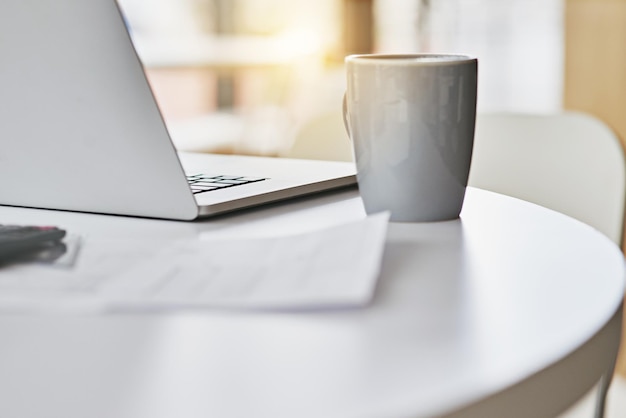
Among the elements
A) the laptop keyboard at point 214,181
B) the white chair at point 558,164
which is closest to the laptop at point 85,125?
the laptop keyboard at point 214,181

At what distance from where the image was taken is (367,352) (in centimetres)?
33

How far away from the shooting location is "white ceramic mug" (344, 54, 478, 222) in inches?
22.5

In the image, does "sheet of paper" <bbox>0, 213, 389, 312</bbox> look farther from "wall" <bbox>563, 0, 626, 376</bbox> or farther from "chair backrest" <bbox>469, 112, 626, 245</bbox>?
"wall" <bbox>563, 0, 626, 376</bbox>

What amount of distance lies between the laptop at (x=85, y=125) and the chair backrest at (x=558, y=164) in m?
0.45

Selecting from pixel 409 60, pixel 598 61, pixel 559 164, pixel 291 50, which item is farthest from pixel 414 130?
pixel 291 50

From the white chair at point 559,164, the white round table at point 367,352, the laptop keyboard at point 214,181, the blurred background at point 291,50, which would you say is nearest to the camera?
the white round table at point 367,352

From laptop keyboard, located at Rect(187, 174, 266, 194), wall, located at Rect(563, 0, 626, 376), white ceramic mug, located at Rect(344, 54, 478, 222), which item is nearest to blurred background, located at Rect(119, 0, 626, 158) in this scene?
wall, located at Rect(563, 0, 626, 376)

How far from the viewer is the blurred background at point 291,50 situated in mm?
3232

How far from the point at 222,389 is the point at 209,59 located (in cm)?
400

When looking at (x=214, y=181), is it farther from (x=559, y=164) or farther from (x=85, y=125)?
(x=559, y=164)

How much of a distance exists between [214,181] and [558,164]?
48 centimetres

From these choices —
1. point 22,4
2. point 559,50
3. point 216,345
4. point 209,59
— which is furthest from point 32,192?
point 209,59

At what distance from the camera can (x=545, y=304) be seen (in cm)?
39

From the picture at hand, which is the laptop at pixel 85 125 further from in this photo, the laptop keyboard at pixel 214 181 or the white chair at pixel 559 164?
the white chair at pixel 559 164
